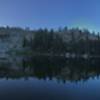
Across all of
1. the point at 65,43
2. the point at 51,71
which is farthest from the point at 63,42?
the point at 51,71

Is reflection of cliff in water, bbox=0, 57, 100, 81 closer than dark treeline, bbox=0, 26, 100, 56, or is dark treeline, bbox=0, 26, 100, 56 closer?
reflection of cliff in water, bbox=0, 57, 100, 81

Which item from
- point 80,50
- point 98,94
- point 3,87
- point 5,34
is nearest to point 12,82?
point 3,87

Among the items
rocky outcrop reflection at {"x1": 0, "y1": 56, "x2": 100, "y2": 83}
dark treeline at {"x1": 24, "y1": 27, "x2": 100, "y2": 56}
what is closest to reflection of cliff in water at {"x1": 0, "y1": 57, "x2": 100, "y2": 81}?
rocky outcrop reflection at {"x1": 0, "y1": 56, "x2": 100, "y2": 83}

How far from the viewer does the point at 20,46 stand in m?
136

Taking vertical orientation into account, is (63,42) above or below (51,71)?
above

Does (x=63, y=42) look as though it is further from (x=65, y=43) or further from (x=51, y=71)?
(x=51, y=71)

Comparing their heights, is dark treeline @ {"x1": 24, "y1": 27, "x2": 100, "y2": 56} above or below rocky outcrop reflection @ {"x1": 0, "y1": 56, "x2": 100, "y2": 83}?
above

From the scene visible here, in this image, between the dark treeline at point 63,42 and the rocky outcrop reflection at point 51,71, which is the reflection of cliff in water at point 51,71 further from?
the dark treeline at point 63,42

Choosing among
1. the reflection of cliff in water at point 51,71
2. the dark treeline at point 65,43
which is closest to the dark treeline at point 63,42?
the dark treeline at point 65,43

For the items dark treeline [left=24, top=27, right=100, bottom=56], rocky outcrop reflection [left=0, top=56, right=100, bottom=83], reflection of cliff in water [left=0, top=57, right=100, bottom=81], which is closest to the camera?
rocky outcrop reflection [left=0, top=56, right=100, bottom=83]

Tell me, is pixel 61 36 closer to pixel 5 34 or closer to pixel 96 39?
pixel 96 39

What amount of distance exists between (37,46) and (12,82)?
95077mm

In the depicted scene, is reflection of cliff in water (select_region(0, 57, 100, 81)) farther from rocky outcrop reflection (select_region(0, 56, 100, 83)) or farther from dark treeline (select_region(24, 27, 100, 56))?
dark treeline (select_region(24, 27, 100, 56))

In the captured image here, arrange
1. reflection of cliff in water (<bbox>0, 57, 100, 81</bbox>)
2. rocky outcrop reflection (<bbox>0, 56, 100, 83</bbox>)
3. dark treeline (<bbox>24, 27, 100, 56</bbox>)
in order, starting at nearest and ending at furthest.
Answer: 1. rocky outcrop reflection (<bbox>0, 56, 100, 83</bbox>)
2. reflection of cliff in water (<bbox>0, 57, 100, 81</bbox>)
3. dark treeline (<bbox>24, 27, 100, 56</bbox>)
